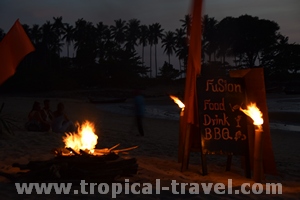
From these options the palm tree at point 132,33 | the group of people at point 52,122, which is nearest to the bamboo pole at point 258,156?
the group of people at point 52,122

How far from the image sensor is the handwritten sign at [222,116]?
7.14m

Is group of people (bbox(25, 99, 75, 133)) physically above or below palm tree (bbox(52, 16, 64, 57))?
below

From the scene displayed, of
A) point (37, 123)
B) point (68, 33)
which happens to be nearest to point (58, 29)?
point (68, 33)

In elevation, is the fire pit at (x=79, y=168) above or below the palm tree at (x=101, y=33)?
below

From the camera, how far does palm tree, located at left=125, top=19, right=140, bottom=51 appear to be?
335ft

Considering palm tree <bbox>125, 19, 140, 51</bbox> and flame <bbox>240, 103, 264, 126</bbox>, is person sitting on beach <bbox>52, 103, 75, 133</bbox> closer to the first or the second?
flame <bbox>240, 103, 264, 126</bbox>

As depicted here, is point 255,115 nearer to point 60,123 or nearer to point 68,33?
point 60,123

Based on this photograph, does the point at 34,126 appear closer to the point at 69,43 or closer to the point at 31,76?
the point at 31,76

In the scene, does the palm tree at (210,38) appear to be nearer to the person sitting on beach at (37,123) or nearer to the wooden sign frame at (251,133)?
the person sitting on beach at (37,123)

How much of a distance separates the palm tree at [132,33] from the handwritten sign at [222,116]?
95322 millimetres

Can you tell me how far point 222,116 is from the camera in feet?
23.7

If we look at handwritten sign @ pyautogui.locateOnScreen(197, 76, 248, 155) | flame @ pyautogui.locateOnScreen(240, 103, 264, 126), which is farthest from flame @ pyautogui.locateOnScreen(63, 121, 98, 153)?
flame @ pyautogui.locateOnScreen(240, 103, 264, 126)

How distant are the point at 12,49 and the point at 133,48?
97.5 m

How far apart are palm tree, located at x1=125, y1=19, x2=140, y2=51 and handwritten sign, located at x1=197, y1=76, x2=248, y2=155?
95.3 m
